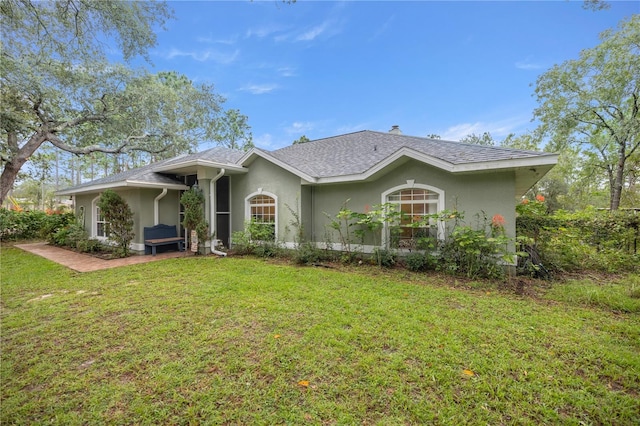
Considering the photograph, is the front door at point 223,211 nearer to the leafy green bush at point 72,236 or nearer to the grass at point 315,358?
the grass at point 315,358

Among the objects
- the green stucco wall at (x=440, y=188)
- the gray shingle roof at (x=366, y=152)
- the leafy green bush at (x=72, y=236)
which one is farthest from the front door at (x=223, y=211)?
the leafy green bush at (x=72, y=236)

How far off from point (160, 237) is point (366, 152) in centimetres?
927

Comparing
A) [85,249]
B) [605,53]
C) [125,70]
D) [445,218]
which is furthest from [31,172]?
[605,53]

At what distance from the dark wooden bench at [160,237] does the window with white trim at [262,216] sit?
3.48 meters

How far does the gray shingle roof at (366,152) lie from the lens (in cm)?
664

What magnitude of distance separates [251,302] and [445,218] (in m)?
5.17

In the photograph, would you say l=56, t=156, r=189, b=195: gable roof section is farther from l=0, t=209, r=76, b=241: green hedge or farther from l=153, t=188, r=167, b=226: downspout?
l=0, t=209, r=76, b=241: green hedge

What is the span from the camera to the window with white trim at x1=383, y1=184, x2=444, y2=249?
7.36 m

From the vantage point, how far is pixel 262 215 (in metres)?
10.1

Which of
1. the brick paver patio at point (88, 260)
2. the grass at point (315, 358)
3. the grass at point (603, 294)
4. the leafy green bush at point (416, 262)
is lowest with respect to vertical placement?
the grass at point (315, 358)

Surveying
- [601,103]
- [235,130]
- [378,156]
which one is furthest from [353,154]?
[235,130]

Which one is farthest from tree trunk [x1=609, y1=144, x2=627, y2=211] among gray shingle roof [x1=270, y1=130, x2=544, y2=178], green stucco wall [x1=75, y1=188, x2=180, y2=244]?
green stucco wall [x1=75, y1=188, x2=180, y2=244]

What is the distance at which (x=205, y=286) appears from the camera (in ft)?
19.1

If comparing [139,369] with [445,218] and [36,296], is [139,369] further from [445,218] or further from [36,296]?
[445,218]
